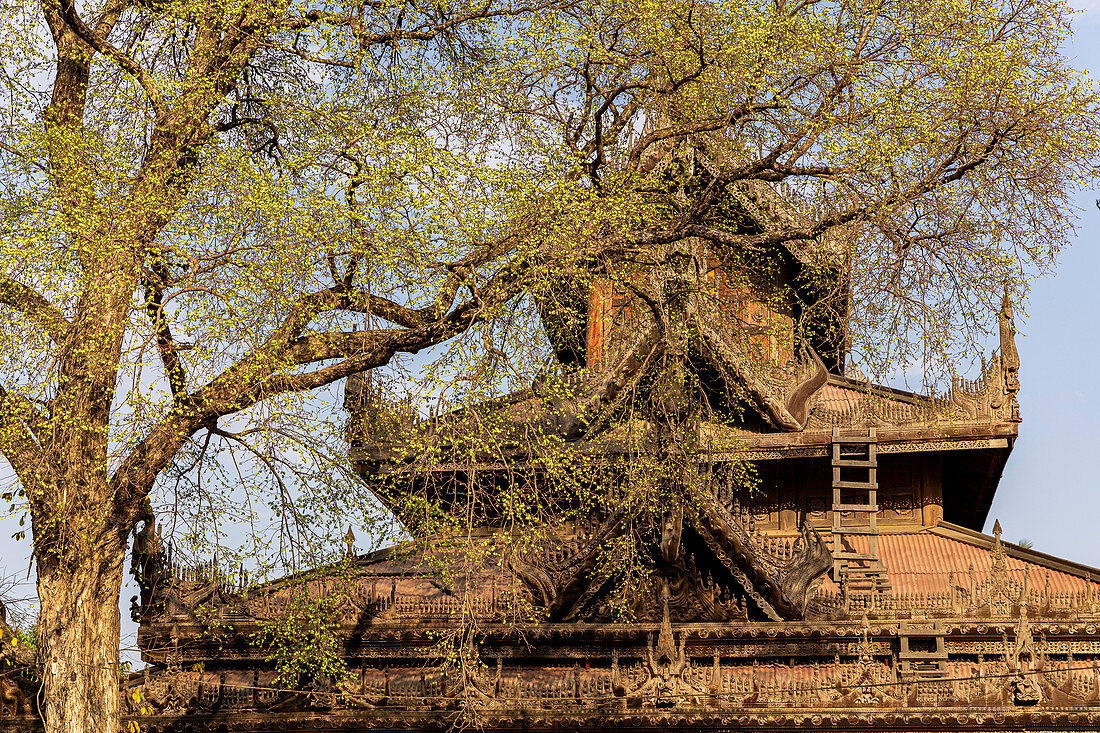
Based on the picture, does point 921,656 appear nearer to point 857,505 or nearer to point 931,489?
point 857,505

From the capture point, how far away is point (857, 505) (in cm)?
2130

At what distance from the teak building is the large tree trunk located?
62.0 inches

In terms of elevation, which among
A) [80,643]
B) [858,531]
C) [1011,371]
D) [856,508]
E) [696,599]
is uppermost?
[1011,371]

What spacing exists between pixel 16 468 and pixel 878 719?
38.3 ft

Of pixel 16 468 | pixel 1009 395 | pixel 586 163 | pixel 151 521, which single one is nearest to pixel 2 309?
pixel 16 468

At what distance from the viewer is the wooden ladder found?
19938mm

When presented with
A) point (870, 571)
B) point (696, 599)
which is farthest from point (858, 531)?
point (696, 599)

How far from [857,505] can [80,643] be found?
41.5ft

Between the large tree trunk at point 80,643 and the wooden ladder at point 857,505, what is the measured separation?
11.0 m

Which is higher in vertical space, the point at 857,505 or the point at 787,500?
the point at 787,500

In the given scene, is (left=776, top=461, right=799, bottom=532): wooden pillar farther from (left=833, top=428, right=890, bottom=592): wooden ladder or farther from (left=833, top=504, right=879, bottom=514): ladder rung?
(left=833, top=504, right=879, bottom=514): ladder rung

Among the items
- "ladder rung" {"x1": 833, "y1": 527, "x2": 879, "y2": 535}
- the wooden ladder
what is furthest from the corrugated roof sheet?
the wooden ladder

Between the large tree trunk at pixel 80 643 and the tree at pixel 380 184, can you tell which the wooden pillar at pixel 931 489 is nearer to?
the tree at pixel 380 184

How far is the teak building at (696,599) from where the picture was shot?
17.5 meters
